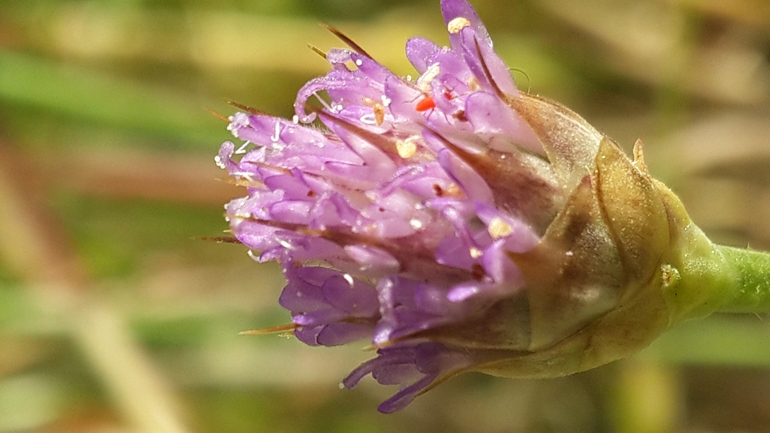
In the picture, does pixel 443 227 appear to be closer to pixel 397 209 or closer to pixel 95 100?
pixel 397 209

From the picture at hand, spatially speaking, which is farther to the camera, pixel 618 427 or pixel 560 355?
pixel 618 427

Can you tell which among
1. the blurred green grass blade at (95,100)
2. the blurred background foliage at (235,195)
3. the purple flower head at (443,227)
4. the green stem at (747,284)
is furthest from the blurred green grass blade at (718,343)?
the blurred green grass blade at (95,100)

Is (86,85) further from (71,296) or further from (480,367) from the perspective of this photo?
(480,367)

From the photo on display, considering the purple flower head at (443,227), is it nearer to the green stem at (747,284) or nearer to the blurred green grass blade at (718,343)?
the green stem at (747,284)

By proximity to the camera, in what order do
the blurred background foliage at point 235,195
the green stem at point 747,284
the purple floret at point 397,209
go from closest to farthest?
the purple floret at point 397,209, the green stem at point 747,284, the blurred background foliage at point 235,195

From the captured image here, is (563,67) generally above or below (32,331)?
above

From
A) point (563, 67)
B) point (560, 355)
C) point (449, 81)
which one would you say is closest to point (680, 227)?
point (560, 355)
